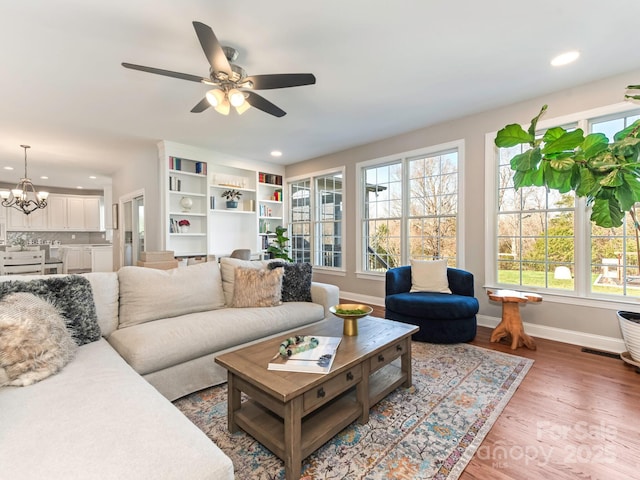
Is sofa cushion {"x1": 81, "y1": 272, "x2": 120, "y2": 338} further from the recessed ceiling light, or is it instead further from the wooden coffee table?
the recessed ceiling light

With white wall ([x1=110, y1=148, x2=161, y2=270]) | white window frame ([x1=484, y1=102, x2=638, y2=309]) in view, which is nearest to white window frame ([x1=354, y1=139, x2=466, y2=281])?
white window frame ([x1=484, y1=102, x2=638, y2=309])

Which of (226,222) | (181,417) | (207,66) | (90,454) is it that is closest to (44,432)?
(90,454)

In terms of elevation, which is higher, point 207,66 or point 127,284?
point 207,66

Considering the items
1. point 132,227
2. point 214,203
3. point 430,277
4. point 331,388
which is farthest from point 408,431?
point 132,227

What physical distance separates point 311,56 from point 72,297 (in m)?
2.54

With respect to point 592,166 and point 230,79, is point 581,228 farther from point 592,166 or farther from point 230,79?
point 230,79

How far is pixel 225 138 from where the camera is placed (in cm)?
462

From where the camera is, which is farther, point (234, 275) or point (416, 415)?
point (234, 275)

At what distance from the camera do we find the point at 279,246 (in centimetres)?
600

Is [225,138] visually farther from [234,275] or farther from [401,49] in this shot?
[401,49]

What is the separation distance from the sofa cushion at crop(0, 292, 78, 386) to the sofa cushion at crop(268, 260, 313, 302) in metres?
1.74

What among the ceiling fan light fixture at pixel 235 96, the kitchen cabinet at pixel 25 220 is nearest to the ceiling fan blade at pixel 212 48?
the ceiling fan light fixture at pixel 235 96

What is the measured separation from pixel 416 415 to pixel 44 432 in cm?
185

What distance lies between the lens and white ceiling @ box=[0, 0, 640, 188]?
201 centimetres
